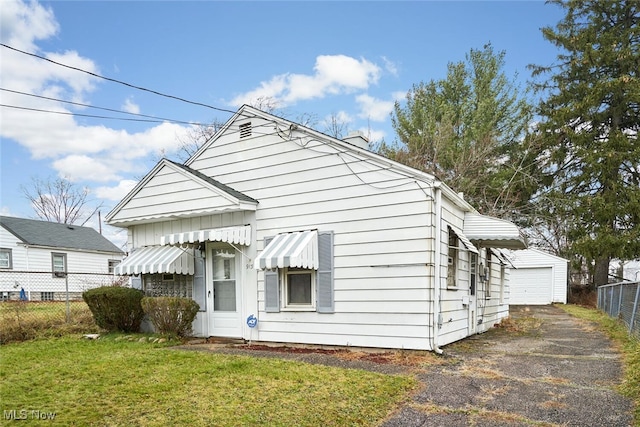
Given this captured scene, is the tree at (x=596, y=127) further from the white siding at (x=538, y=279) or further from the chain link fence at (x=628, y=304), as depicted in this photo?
the chain link fence at (x=628, y=304)

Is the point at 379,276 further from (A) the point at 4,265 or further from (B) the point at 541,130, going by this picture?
(A) the point at 4,265

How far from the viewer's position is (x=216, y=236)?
26.4 ft

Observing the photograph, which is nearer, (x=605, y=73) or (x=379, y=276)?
(x=379, y=276)

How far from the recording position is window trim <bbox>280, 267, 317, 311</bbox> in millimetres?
7996

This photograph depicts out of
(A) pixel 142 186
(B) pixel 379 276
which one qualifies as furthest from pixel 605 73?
(A) pixel 142 186

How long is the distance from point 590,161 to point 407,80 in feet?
33.0

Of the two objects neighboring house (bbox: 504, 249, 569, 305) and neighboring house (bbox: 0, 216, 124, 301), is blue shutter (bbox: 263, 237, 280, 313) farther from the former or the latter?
neighboring house (bbox: 504, 249, 569, 305)

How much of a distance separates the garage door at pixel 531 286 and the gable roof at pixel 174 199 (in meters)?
20.0

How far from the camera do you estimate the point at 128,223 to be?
10125mm

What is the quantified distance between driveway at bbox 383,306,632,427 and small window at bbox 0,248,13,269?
82.4 feet

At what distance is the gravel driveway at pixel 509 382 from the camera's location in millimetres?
4082

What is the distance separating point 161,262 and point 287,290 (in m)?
2.91

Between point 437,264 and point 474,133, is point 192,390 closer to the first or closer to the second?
point 437,264

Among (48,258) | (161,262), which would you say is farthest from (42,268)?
(161,262)
